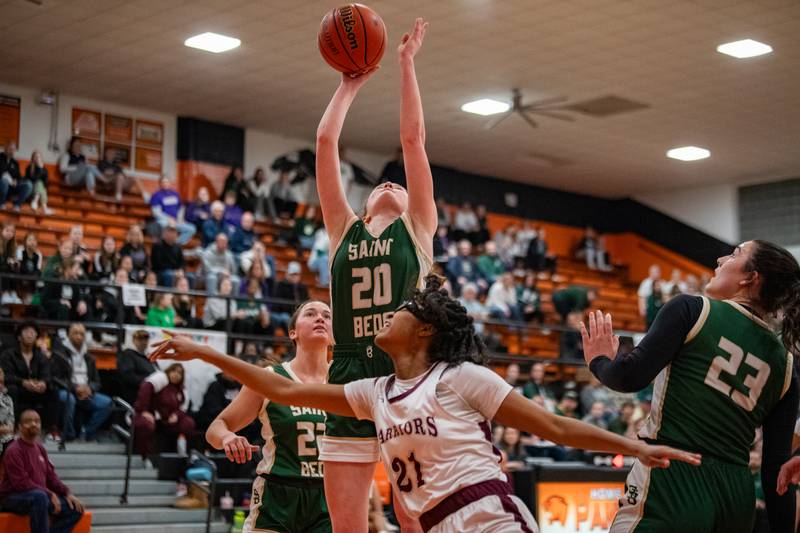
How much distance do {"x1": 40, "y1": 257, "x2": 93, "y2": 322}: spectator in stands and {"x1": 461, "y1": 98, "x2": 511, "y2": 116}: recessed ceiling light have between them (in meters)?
6.82

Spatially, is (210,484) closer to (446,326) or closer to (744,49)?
(446,326)

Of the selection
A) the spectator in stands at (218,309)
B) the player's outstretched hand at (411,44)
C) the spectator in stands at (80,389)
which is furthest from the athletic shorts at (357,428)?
the spectator in stands at (218,309)

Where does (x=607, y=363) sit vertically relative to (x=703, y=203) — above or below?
below

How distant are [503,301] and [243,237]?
4821 mm

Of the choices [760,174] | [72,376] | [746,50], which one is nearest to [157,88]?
[72,376]

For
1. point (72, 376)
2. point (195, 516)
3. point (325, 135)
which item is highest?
point (325, 135)

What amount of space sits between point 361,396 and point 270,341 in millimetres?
10714

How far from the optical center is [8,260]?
13.1 metres

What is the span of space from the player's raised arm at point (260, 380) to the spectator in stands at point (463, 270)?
14897 mm

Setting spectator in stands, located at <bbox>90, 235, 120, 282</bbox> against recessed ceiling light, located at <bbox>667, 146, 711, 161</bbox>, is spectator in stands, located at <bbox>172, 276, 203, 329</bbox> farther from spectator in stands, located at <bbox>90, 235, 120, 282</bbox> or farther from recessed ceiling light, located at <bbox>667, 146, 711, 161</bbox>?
recessed ceiling light, located at <bbox>667, 146, 711, 161</bbox>

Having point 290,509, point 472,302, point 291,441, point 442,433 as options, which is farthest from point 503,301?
point 442,433

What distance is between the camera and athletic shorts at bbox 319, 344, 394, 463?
13.8 feet

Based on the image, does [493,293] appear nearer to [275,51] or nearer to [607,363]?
[275,51]

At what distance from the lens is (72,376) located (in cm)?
1187
